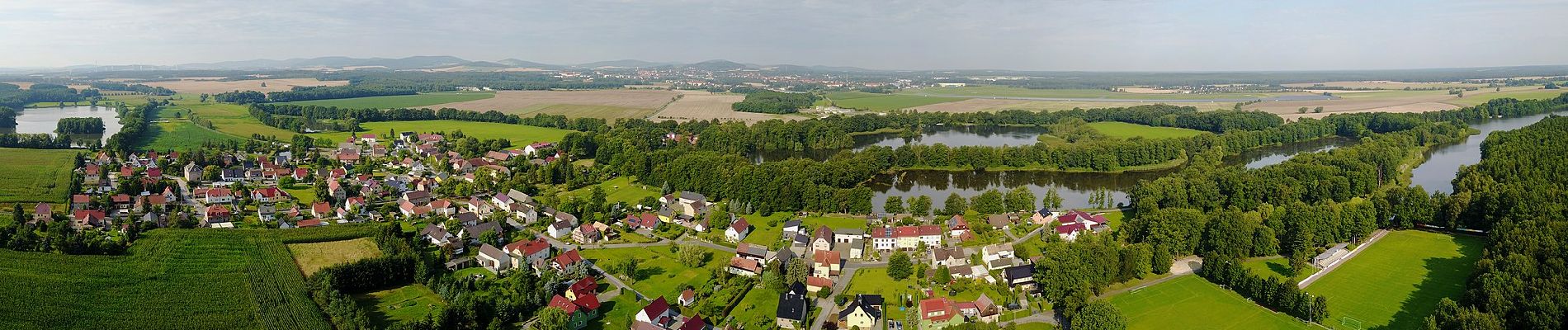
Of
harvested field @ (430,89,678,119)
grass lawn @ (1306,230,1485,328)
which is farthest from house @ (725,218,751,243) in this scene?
harvested field @ (430,89,678,119)

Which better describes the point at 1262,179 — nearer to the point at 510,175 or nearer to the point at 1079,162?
the point at 1079,162

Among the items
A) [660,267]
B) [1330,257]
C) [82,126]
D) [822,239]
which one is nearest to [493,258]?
[660,267]

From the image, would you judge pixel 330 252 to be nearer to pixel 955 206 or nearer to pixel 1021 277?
pixel 1021 277

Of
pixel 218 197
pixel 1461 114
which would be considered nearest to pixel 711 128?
pixel 218 197

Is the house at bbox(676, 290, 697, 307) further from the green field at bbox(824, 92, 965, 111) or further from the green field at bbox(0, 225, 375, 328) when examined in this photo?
the green field at bbox(824, 92, 965, 111)

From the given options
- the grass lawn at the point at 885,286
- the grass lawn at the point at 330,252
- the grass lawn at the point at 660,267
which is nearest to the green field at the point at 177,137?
the grass lawn at the point at 330,252

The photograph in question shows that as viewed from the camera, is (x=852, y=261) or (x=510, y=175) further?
(x=510, y=175)
